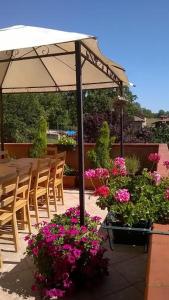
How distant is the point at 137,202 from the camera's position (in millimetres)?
3367

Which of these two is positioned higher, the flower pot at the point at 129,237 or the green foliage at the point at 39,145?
the green foliage at the point at 39,145

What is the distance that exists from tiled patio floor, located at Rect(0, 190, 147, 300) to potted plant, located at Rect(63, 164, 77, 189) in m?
3.70

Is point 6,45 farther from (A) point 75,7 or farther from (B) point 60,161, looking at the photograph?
(A) point 75,7

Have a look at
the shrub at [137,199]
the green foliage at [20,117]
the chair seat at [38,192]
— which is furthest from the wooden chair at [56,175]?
the green foliage at [20,117]

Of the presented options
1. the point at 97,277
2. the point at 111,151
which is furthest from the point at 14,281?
the point at 111,151

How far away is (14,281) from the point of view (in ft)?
11.1

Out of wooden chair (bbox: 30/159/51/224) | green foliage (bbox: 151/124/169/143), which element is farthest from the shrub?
green foliage (bbox: 151/124/169/143)

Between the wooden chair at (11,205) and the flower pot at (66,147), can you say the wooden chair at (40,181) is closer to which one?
the wooden chair at (11,205)

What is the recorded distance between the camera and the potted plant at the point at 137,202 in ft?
10.6

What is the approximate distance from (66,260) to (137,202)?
0.87 m

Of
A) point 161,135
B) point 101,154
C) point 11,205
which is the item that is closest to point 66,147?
point 101,154

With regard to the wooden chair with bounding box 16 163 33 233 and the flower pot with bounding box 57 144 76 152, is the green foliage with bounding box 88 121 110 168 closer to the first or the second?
the flower pot with bounding box 57 144 76 152

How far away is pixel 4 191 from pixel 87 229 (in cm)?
105

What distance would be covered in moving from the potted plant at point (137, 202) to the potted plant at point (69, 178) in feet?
13.8
